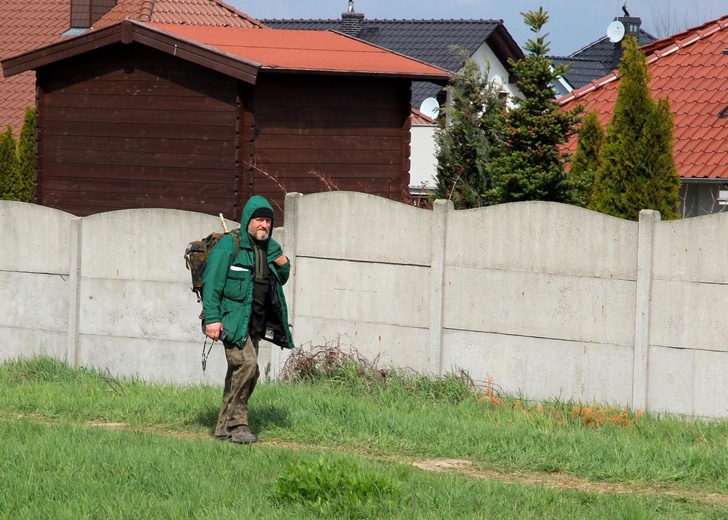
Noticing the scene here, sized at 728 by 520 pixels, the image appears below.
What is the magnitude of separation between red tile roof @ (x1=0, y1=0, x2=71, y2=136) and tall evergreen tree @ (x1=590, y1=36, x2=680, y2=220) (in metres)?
16.8

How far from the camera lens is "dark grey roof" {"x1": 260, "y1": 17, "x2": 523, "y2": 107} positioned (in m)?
36.9

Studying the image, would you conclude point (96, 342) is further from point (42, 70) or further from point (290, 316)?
point (42, 70)

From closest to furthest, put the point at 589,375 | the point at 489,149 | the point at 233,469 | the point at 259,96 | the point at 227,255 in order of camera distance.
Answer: the point at 233,469 < the point at 227,255 < the point at 589,375 < the point at 489,149 < the point at 259,96

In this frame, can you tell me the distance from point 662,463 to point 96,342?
616 cm

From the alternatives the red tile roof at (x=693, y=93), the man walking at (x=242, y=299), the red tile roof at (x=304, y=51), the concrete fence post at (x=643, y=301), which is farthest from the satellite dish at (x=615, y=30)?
the man walking at (x=242, y=299)

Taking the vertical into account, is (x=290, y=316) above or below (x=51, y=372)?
above

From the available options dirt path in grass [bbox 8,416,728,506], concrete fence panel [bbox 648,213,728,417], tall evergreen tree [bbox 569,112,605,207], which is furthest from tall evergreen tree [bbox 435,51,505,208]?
dirt path in grass [bbox 8,416,728,506]

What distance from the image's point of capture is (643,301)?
30.7 ft

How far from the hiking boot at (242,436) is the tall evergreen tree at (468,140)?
5.20 m

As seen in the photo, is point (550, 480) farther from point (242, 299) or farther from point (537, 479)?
point (242, 299)

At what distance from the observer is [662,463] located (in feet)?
25.5

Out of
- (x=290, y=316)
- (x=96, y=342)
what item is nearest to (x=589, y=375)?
(x=290, y=316)

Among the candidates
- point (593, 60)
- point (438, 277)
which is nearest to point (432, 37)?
point (593, 60)

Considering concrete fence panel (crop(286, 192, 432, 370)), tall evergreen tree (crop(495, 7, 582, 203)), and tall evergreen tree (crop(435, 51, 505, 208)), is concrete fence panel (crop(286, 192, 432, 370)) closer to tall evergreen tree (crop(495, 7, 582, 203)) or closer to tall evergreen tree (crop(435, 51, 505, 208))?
tall evergreen tree (crop(495, 7, 582, 203))
